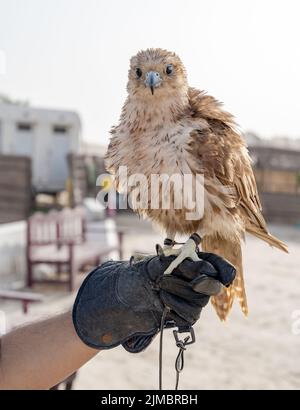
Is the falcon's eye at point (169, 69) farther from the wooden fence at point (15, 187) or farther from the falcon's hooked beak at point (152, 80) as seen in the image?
the wooden fence at point (15, 187)

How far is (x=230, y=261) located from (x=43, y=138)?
14914mm

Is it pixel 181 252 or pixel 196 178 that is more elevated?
pixel 196 178

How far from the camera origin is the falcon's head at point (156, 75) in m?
1.83

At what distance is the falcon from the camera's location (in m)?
1.76

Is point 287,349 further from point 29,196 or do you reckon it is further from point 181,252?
point 29,196

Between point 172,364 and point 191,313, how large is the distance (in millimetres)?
3121

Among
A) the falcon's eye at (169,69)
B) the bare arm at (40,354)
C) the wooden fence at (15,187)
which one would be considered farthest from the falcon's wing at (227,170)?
the wooden fence at (15,187)

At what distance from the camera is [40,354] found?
69.7 inches

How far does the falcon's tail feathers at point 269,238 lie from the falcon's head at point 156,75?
0.57m

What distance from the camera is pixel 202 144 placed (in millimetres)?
1774

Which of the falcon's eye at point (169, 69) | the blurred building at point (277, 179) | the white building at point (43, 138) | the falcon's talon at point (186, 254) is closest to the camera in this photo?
the falcon's talon at point (186, 254)

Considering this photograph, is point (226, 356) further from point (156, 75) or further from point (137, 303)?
point (156, 75)

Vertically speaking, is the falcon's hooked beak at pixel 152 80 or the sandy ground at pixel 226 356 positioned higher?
the falcon's hooked beak at pixel 152 80
